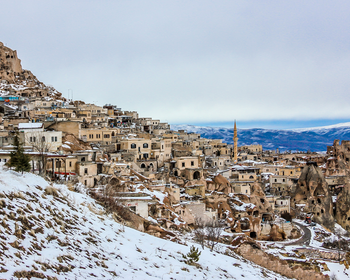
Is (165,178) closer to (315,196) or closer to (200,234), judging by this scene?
(200,234)

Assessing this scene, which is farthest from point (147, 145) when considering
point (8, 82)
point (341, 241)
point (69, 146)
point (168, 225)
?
point (8, 82)


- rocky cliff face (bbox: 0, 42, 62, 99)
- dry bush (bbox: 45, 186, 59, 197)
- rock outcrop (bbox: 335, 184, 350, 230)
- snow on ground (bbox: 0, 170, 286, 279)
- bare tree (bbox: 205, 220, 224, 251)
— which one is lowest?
rock outcrop (bbox: 335, 184, 350, 230)

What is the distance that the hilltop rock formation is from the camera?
69.6 metres

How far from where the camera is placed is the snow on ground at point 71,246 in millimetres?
9836

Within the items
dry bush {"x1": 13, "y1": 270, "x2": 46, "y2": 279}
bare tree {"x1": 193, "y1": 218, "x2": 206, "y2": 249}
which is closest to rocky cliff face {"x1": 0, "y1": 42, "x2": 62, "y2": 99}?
bare tree {"x1": 193, "y1": 218, "x2": 206, "y2": 249}

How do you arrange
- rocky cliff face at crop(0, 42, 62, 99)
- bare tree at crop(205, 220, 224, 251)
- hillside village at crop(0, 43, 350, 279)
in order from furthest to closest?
rocky cliff face at crop(0, 42, 62, 99) → hillside village at crop(0, 43, 350, 279) → bare tree at crop(205, 220, 224, 251)

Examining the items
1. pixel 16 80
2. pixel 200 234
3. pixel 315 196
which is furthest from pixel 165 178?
pixel 16 80

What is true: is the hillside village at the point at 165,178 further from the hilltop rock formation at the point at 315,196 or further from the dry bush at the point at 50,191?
the dry bush at the point at 50,191

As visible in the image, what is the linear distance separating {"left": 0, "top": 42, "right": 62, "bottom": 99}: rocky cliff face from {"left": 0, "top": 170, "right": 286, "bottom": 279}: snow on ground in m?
86.6

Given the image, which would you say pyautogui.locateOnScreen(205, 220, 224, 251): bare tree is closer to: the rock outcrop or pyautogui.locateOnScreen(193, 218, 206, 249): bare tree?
pyautogui.locateOnScreen(193, 218, 206, 249): bare tree

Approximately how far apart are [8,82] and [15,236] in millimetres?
107013

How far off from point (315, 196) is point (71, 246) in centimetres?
6883

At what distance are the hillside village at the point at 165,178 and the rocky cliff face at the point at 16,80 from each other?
883 mm

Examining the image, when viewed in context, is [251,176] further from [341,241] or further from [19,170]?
[19,170]
